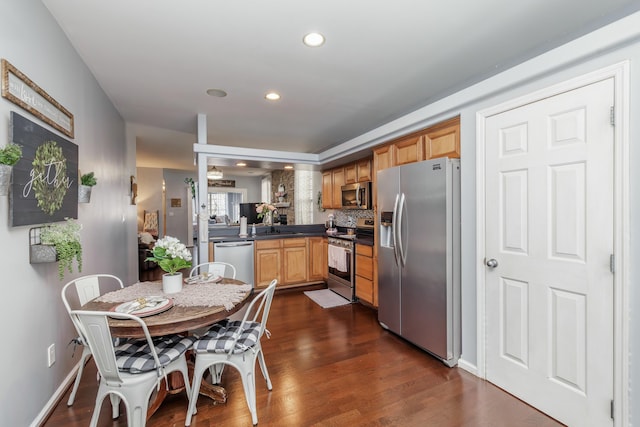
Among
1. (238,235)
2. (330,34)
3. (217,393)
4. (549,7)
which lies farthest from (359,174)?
(217,393)

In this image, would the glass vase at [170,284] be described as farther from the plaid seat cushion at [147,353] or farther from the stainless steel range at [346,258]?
the stainless steel range at [346,258]

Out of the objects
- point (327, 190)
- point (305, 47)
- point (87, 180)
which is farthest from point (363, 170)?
point (87, 180)

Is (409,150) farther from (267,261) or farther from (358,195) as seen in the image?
(267,261)

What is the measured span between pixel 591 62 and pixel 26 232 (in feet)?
11.2

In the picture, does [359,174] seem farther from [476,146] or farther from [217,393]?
[217,393]

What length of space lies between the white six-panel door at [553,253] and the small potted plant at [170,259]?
2363mm

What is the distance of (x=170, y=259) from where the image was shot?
82.8 inches

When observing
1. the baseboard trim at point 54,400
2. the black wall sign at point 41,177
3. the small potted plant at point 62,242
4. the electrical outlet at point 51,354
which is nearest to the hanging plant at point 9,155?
the black wall sign at point 41,177

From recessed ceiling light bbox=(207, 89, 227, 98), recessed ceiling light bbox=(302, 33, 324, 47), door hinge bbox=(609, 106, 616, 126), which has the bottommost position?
door hinge bbox=(609, 106, 616, 126)

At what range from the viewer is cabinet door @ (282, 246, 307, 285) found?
15.7ft

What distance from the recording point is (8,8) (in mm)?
1484

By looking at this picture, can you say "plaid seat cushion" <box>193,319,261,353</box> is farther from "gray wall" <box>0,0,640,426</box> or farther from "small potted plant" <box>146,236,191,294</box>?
"gray wall" <box>0,0,640,426</box>

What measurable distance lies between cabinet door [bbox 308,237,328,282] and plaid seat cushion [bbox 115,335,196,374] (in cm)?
309

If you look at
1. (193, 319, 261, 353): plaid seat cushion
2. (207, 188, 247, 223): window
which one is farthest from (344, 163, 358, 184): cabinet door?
(207, 188, 247, 223): window
